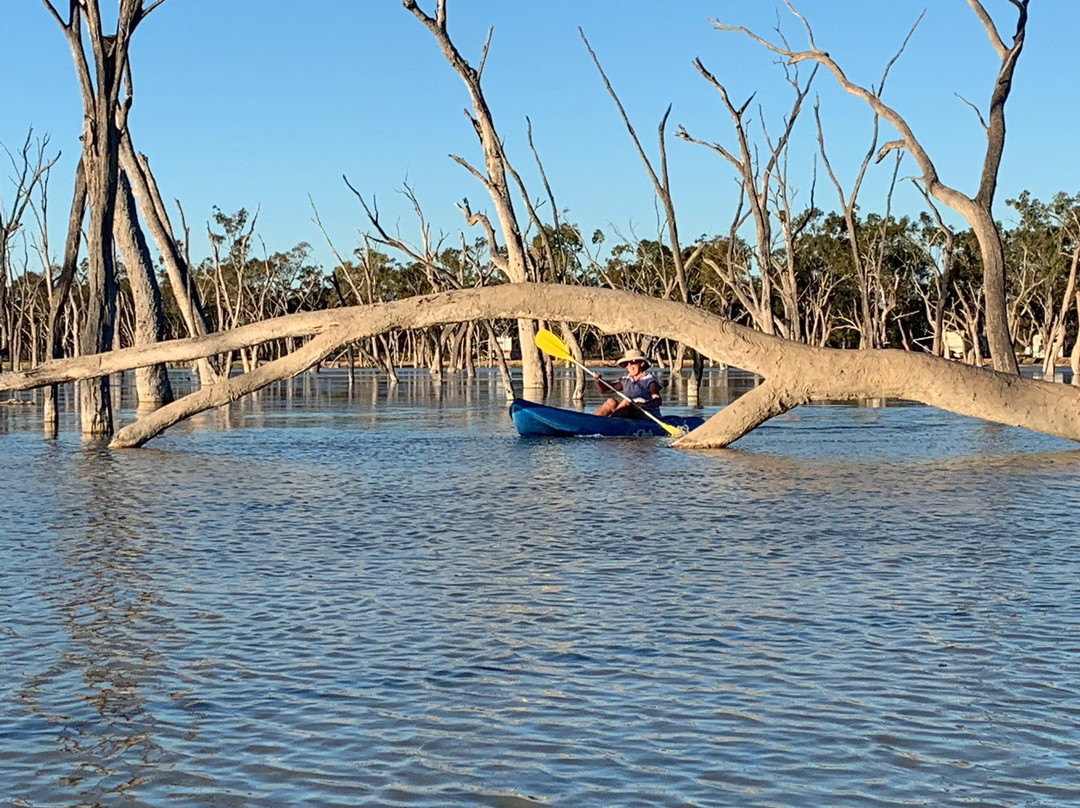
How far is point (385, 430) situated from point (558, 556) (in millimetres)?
16196

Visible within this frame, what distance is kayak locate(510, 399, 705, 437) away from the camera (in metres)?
24.1

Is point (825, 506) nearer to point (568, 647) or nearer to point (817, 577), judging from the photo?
point (817, 577)

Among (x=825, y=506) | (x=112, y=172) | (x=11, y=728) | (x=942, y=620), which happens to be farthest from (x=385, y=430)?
(x=11, y=728)

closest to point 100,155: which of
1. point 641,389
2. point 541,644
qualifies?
point 641,389

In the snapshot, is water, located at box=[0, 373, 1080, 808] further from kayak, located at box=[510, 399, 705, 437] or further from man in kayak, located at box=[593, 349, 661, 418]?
man in kayak, located at box=[593, 349, 661, 418]

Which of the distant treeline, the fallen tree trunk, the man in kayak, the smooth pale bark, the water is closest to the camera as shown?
the water

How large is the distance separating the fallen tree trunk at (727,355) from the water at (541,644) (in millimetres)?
2956

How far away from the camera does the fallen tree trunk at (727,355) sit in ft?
63.8

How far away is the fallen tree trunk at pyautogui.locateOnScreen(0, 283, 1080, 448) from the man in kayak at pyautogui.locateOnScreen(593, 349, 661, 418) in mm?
4349

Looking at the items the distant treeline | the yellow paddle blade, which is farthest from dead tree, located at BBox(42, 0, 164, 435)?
the distant treeline

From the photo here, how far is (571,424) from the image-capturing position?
24.2 m

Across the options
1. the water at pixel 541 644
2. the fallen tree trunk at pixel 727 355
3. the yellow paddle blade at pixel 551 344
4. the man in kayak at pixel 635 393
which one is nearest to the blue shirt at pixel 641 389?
the man in kayak at pixel 635 393

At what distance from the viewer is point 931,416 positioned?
3250 centimetres

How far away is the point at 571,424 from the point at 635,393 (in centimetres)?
130
